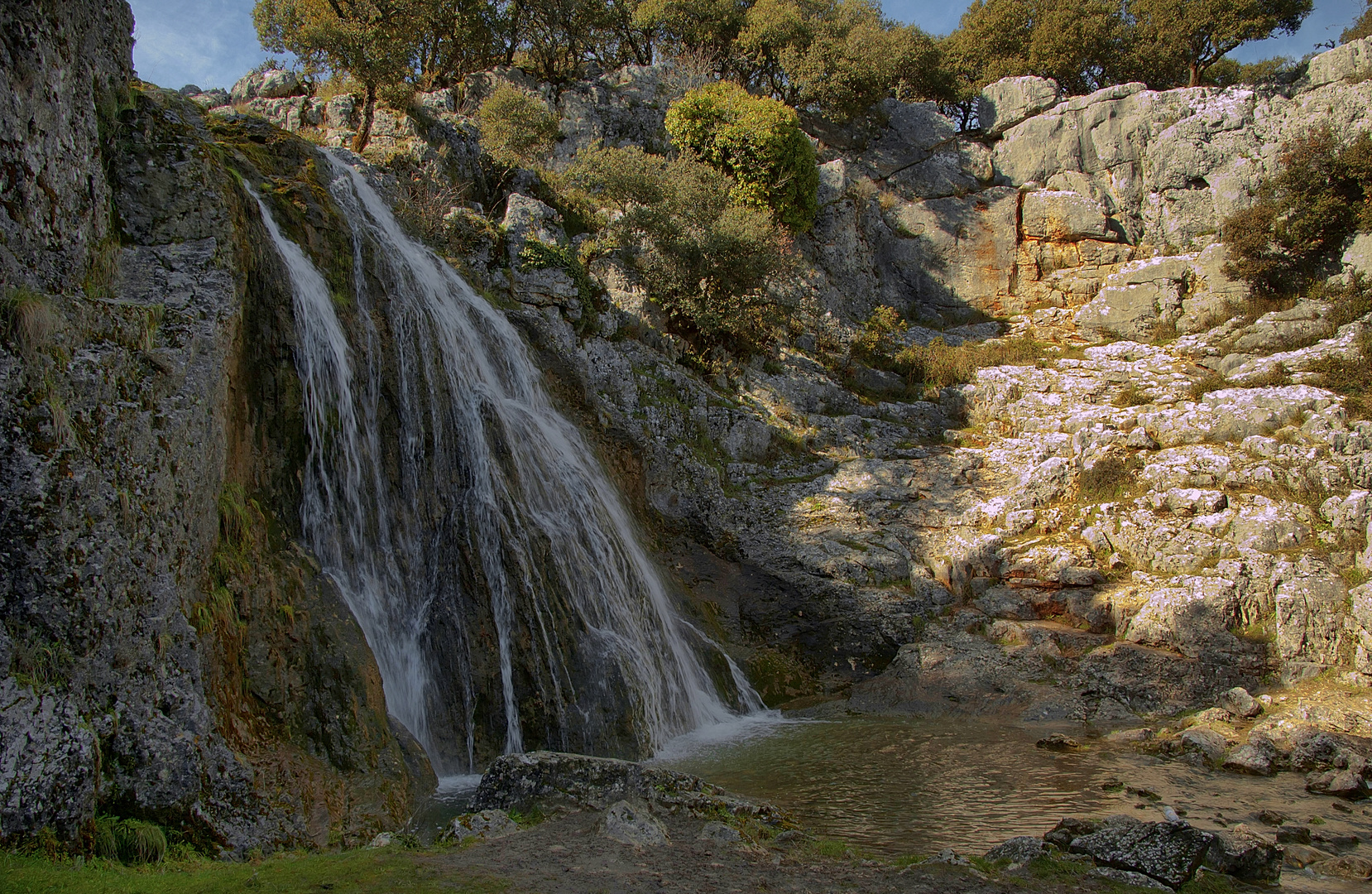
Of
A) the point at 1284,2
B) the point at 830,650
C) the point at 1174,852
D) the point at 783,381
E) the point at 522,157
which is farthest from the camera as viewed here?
the point at 1284,2

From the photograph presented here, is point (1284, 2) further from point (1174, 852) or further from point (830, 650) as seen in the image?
point (1174, 852)

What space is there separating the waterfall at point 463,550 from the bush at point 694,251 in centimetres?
928

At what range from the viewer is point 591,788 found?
725 cm

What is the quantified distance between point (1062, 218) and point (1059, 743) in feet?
84.5

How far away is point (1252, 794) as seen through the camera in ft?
28.8

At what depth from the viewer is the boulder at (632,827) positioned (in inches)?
242

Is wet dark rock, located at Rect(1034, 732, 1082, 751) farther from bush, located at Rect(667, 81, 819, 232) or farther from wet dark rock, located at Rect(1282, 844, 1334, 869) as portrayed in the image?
bush, located at Rect(667, 81, 819, 232)

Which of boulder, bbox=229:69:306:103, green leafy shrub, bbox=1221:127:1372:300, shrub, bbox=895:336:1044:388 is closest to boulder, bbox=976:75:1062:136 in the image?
green leafy shrub, bbox=1221:127:1372:300

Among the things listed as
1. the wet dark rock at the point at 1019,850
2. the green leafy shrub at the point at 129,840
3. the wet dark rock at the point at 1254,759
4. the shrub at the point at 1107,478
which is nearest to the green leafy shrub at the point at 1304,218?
the shrub at the point at 1107,478

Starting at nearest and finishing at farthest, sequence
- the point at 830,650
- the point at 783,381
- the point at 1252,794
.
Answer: the point at 1252,794 < the point at 830,650 < the point at 783,381

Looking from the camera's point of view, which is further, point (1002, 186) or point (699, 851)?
point (1002, 186)

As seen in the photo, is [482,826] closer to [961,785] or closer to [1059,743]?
[961,785]

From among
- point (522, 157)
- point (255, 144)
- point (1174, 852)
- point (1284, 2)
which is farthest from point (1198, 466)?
point (1284, 2)

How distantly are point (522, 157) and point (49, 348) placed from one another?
2227 cm
